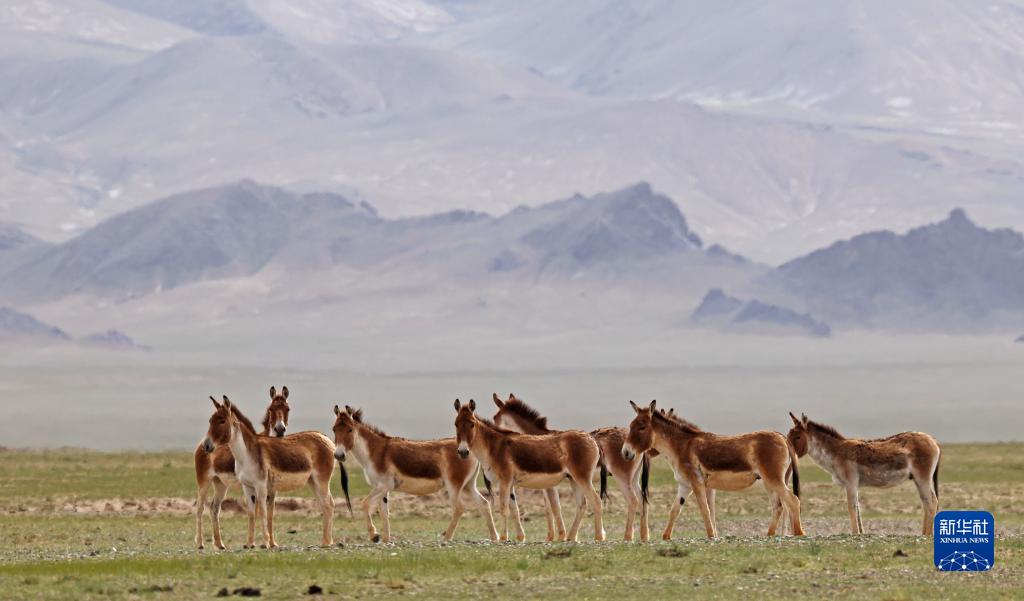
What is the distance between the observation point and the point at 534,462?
3644 cm

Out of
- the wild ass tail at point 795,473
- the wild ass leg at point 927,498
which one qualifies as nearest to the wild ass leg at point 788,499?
the wild ass tail at point 795,473

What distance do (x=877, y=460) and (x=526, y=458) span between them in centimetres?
659

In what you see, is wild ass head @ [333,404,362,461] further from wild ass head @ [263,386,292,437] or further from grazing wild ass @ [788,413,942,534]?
grazing wild ass @ [788,413,942,534]

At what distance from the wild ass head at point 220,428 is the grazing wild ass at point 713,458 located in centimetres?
692

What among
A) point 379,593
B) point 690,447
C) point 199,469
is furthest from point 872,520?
point 379,593

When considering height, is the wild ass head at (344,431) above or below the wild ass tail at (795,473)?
above

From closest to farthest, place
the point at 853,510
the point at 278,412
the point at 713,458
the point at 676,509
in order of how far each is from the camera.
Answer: the point at 676,509 < the point at 713,458 < the point at 853,510 < the point at 278,412

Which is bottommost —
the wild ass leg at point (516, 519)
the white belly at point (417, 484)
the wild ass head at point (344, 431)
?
the wild ass leg at point (516, 519)

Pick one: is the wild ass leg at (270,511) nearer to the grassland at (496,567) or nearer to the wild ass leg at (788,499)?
the grassland at (496,567)

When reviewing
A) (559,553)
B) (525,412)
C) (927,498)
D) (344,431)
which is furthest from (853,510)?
(344,431)

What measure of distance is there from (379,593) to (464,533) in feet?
52.4

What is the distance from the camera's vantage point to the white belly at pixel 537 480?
1437 inches

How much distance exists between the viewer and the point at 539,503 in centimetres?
5722

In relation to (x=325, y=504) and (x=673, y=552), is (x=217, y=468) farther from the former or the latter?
(x=673, y=552)
